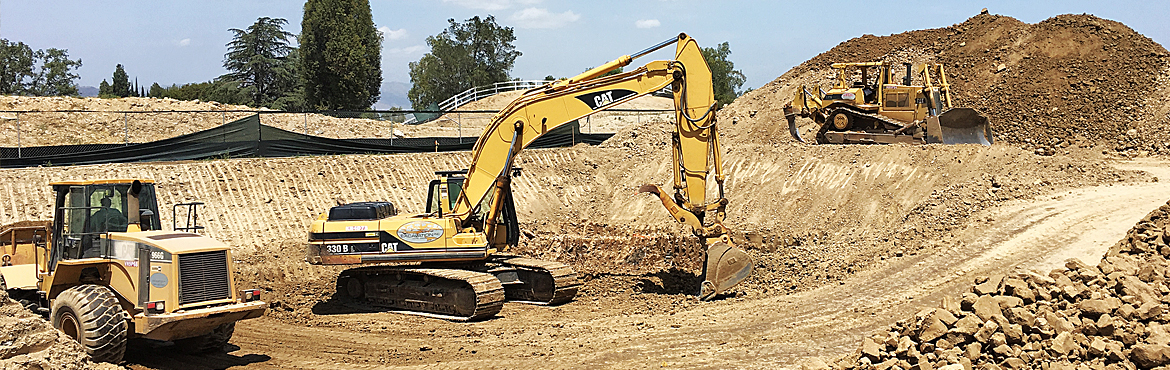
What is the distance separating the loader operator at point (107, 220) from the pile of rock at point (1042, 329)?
25.4ft

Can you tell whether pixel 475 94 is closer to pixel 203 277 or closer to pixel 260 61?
pixel 260 61

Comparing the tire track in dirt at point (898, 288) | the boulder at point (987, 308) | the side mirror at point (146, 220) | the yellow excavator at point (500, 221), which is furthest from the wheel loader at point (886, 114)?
the side mirror at point (146, 220)

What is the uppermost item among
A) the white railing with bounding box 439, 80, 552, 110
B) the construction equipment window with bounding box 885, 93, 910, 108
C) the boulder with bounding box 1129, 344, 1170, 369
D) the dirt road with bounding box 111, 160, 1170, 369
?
the white railing with bounding box 439, 80, 552, 110

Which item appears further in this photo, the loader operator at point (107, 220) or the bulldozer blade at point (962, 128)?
the bulldozer blade at point (962, 128)

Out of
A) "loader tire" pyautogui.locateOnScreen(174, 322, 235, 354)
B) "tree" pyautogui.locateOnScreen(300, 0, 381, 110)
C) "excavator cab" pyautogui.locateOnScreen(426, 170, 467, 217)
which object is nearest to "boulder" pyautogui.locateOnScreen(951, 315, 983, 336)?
"loader tire" pyautogui.locateOnScreen(174, 322, 235, 354)

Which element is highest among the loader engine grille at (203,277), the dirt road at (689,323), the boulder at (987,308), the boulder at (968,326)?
the loader engine grille at (203,277)

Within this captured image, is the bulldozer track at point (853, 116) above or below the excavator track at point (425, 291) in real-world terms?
above

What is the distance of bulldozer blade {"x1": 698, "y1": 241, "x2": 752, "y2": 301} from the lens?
43.1 ft

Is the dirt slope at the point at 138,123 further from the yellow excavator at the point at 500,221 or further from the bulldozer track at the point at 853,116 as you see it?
the yellow excavator at the point at 500,221

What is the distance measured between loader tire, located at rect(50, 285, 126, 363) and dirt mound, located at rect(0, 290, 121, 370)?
111 cm

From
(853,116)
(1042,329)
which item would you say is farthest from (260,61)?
(1042,329)

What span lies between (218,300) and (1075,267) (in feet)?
28.5

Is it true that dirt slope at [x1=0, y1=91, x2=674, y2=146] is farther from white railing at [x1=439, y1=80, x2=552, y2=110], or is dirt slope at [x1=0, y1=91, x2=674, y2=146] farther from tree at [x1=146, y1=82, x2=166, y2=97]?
tree at [x1=146, y1=82, x2=166, y2=97]

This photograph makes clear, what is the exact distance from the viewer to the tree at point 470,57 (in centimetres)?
6091
